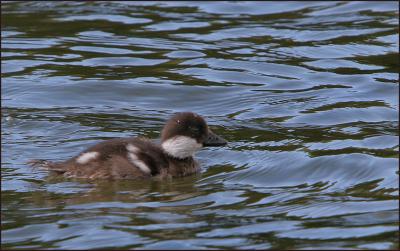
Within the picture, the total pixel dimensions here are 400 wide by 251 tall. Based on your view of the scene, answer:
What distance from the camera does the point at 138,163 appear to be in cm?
922

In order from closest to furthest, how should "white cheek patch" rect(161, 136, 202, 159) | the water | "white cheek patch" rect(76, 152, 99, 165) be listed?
1. the water
2. "white cheek patch" rect(76, 152, 99, 165)
3. "white cheek patch" rect(161, 136, 202, 159)

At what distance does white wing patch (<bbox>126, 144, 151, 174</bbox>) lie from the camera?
9180 millimetres

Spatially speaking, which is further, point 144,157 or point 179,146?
point 179,146

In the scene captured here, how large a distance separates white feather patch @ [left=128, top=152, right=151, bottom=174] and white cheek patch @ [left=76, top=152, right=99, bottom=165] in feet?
0.82

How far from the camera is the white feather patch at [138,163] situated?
30.1 ft

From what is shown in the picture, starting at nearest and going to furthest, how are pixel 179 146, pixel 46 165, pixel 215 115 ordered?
pixel 46 165 < pixel 179 146 < pixel 215 115

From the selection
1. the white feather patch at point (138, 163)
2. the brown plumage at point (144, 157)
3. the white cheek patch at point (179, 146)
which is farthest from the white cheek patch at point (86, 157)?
the white cheek patch at point (179, 146)

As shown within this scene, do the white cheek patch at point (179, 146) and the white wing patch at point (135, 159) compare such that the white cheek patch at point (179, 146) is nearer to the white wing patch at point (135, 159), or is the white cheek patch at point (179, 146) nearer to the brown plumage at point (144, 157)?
the brown plumage at point (144, 157)

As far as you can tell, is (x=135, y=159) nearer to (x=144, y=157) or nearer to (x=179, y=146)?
(x=144, y=157)

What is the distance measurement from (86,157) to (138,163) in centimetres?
39

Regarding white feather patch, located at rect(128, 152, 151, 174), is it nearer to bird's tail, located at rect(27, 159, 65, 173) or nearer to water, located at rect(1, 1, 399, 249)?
water, located at rect(1, 1, 399, 249)

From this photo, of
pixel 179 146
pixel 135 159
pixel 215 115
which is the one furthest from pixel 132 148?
pixel 215 115

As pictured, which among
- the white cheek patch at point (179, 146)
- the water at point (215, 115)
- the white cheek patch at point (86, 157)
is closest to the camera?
the water at point (215, 115)

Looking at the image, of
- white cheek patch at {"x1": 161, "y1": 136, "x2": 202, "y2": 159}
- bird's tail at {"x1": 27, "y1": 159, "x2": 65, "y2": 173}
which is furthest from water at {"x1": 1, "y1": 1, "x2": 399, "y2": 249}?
white cheek patch at {"x1": 161, "y1": 136, "x2": 202, "y2": 159}
